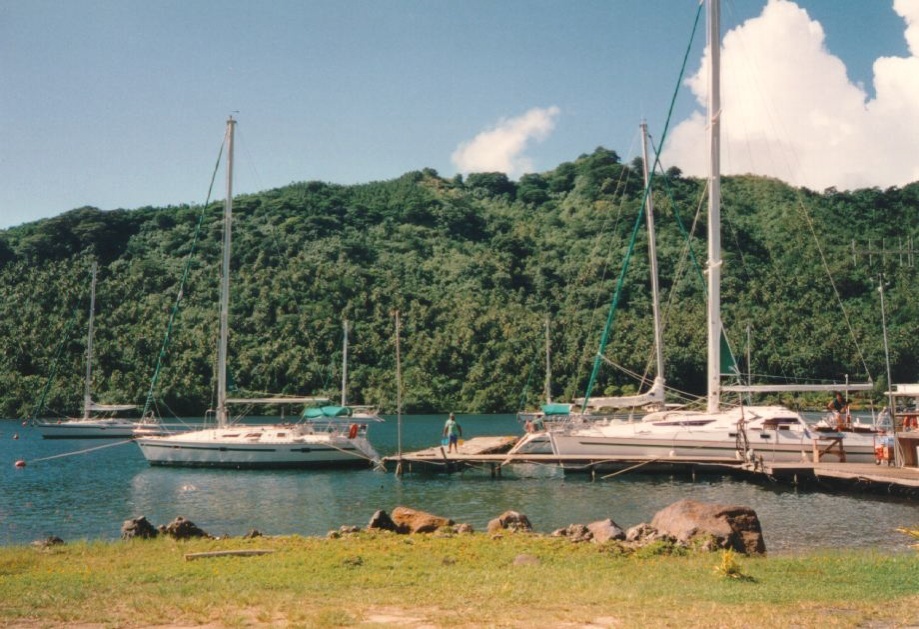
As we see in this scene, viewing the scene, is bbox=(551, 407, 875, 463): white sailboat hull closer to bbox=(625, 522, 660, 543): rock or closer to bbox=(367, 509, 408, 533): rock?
bbox=(625, 522, 660, 543): rock

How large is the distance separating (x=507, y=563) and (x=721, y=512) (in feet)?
17.6

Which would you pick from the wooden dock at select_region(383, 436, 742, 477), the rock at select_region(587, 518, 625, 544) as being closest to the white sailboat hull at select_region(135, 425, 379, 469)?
the wooden dock at select_region(383, 436, 742, 477)

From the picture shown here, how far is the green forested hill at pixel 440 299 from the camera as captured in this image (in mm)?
91500

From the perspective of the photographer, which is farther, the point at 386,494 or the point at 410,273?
the point at 410,273

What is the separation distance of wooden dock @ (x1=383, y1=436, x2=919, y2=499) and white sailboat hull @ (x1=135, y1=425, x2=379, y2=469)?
3.42m

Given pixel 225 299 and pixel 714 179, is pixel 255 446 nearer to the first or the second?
pixel 225 299

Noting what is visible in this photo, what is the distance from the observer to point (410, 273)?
115188 millimetres

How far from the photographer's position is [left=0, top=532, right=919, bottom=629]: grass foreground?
32.6 ft

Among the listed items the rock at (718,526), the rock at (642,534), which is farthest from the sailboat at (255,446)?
the rock at (718,526)

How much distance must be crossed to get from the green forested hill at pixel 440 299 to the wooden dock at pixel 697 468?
47687 mm

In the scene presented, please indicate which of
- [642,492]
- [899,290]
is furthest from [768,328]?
[642,492]

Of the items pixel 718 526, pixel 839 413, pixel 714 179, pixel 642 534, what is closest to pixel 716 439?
pixel 839 413

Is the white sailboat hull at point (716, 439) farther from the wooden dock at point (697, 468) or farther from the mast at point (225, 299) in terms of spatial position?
the mast at point (225, 299)

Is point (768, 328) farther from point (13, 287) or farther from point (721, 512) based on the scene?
point (13, 287)
